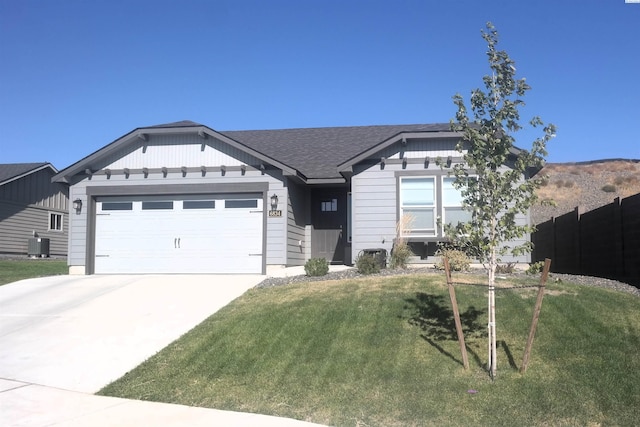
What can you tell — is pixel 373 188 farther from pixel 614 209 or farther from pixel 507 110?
pixel 507 110

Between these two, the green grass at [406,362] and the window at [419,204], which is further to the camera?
the window at [419,204]

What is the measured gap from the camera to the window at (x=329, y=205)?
19281 mm

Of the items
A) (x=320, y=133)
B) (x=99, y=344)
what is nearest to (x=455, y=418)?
(x=99, y=344)

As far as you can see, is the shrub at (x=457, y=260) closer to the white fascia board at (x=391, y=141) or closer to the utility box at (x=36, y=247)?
the white fascia board at (x=391, y=141)

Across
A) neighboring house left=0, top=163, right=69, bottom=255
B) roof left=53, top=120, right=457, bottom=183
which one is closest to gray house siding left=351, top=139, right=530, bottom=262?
roof left=53, top=120, right=457, bottom=183

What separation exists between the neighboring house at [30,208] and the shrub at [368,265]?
67.1ft

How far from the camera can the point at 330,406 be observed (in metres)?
7.10

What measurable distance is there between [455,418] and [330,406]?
1.49m

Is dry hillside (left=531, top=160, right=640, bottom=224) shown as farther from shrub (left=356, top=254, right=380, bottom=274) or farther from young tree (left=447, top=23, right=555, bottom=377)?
young tree (left=447, top=23, right=555, bottom=377)

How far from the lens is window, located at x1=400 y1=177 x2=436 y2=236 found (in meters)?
15.9

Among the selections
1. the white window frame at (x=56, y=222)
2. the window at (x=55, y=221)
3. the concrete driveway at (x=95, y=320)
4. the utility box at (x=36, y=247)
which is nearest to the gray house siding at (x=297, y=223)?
the concrete driveway at (x=95, y=320)

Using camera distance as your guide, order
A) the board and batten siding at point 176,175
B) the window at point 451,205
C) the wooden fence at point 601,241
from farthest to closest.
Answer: the board and batten siding at point 176,175 → the window at point 451,205 → the wooden fence at point 601,241

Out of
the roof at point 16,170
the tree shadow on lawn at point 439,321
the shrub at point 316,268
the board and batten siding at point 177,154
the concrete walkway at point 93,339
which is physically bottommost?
the concrete walkway at point 93,339

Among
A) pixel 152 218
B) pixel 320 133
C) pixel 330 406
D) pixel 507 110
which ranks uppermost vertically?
pixel 320 133
